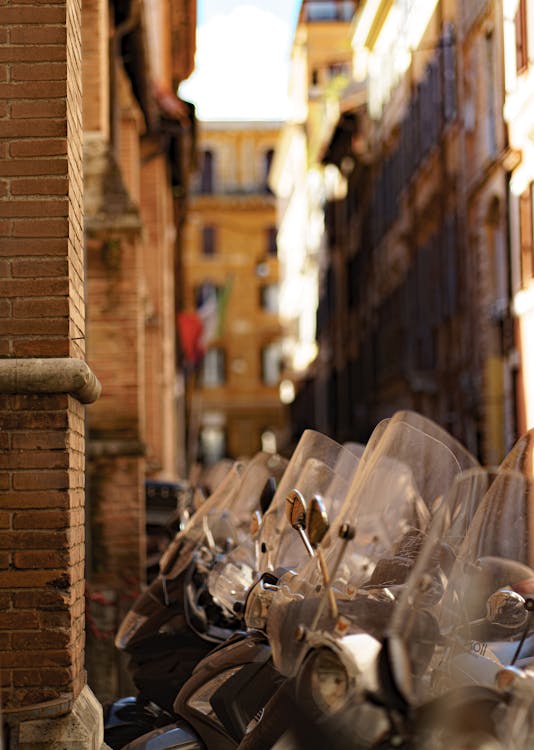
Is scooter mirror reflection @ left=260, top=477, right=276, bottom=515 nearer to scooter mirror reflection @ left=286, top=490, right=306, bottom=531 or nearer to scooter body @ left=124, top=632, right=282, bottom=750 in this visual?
scooter body @ left=124, top=632, right=282, bottom=750

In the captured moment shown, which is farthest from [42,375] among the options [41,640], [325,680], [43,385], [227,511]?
[325,680]

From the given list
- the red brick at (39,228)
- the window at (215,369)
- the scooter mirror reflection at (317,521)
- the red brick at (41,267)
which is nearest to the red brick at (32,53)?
the red brick at (39,228)

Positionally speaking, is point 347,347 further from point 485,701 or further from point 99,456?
point 485,701

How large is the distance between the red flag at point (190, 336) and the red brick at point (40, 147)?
77.6 ft

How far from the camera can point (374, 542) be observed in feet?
13.9

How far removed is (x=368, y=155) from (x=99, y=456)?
853 inches

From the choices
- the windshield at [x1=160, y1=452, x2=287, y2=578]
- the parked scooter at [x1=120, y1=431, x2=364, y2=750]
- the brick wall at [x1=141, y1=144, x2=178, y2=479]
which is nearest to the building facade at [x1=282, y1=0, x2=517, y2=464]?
the brick wall at [x1=141, y1=144, x2=178, y2=479]

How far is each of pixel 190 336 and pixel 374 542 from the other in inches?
1004

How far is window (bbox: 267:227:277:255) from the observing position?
218 feet

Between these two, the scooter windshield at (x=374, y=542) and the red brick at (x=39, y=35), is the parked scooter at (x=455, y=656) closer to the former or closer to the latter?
the scooter windshield at (x=374, y=542)

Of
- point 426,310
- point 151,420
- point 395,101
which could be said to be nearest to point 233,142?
point 395,101

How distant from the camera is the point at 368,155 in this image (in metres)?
33.1

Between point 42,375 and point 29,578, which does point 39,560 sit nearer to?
point 29,578

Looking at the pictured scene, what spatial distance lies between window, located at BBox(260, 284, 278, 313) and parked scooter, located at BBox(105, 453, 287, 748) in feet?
193
